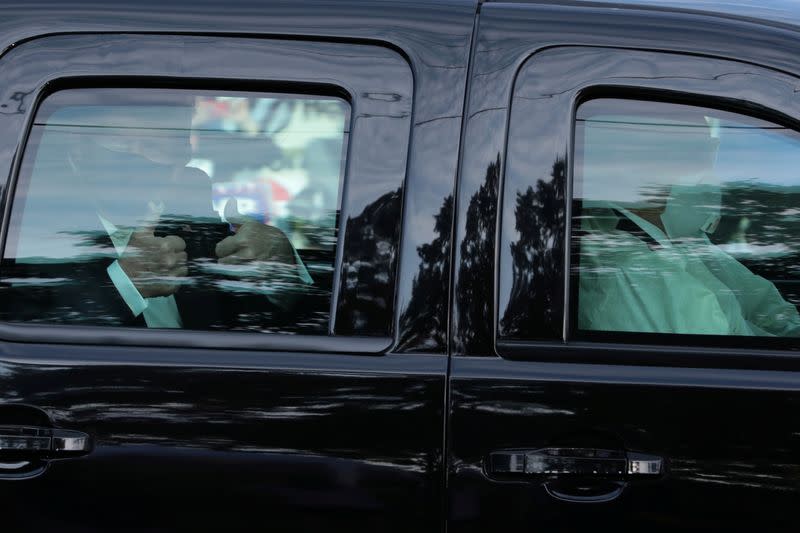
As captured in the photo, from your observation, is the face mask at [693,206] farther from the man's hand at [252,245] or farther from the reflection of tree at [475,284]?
the man's hand at [252,245]

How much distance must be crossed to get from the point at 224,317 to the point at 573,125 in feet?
2.35

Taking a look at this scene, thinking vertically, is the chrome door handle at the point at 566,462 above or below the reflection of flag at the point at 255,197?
below

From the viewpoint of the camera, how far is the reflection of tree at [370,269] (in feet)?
5.67

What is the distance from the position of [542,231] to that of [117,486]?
839mm

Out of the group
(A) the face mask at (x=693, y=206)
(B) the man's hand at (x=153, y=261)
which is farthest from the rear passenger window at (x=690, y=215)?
(B) the man's hand at (x=153, y=261)

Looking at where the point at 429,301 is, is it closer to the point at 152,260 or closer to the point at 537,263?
the point at 537,263

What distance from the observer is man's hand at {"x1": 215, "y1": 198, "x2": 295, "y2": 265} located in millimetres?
1813

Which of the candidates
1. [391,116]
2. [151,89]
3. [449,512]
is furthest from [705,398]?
[151,89]

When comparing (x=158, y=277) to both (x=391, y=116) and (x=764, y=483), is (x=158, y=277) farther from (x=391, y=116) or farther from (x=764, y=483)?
(x=764, y=483)

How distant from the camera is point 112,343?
5.70 ft

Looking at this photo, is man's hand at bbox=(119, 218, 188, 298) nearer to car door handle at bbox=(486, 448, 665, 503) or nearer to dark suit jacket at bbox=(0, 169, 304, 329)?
dark suit jacket at bbox=(0, 169, 304, 329)

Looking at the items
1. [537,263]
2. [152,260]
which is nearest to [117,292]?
[152,260]

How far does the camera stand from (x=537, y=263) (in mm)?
1729

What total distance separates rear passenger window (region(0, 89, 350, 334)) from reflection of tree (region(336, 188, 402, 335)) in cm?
5
